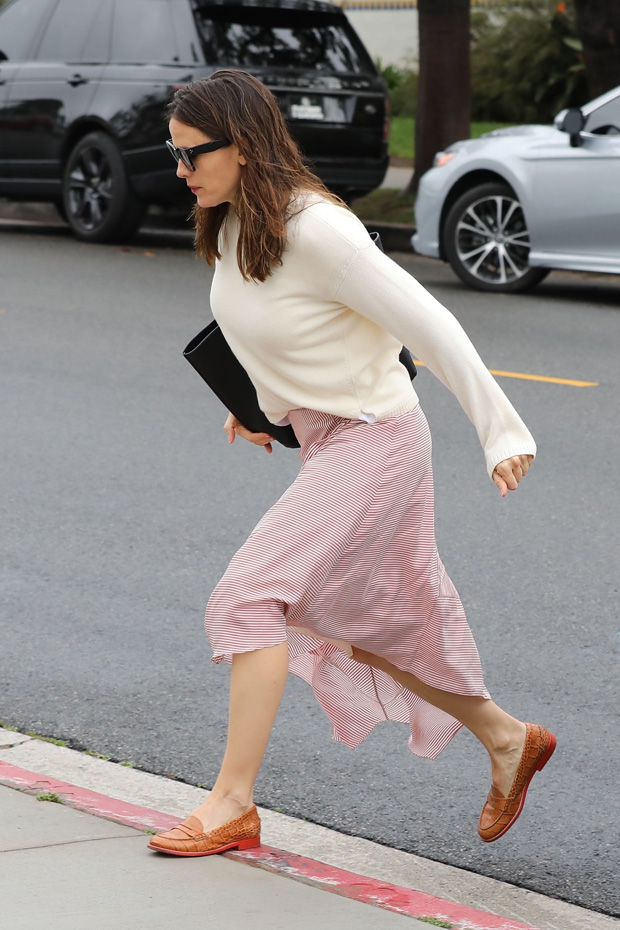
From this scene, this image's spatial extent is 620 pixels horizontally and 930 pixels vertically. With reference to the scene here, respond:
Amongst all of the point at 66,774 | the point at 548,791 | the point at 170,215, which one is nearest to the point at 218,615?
the point at 66,774

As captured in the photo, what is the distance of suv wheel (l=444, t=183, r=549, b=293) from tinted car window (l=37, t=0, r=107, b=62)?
3885mm

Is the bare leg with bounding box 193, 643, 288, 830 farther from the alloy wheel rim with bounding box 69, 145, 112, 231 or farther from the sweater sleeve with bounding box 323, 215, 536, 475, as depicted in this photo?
the alloy wheel rim with bounding box 69, 145, 112, 231

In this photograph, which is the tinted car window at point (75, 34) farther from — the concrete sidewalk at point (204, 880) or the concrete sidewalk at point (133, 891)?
the concrete sidewalk at point (133, 891)

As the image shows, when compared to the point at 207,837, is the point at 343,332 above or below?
above

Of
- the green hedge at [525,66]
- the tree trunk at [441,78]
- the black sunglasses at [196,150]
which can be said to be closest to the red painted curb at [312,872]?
the black sunglasses at [196,150]

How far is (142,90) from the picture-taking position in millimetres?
12891

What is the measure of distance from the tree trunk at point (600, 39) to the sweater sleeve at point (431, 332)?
39.7ft

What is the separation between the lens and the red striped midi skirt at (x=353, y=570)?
3.09 meters

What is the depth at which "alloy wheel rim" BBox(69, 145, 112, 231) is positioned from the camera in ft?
43.7

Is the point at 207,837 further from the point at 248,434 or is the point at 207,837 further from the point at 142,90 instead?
the point at 142,90

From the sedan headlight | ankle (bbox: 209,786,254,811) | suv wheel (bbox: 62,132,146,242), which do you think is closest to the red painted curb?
ankle (bbox: 209,786,254,811)

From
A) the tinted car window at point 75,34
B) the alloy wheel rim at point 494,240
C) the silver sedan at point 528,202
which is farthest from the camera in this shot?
the tinted car window at point 75,34

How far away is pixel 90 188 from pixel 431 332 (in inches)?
430

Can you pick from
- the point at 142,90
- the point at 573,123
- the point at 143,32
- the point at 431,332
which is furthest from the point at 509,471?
the point at 143,32
